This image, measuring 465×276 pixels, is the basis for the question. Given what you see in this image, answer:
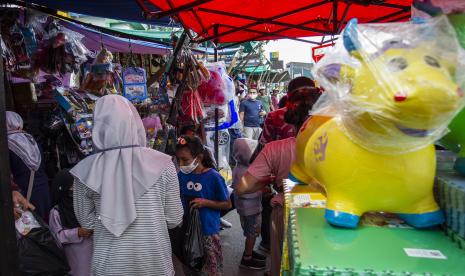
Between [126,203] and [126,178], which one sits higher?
[126,178]

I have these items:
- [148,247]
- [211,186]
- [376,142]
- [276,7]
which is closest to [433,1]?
Answer: [376,142]

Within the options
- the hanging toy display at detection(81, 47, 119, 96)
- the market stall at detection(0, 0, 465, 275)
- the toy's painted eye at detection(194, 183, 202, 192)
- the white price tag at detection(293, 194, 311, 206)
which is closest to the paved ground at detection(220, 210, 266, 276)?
the toy's painted eye at detection(194, 183, 202, 192)

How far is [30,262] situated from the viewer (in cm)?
237

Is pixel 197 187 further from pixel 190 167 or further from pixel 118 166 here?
pixel 118 166

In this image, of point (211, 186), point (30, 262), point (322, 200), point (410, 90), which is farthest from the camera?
point (211, 186)

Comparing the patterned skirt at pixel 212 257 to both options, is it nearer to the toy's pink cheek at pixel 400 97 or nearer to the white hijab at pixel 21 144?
the white hijab at pixel 21 144

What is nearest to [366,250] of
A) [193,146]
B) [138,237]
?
[138,237]

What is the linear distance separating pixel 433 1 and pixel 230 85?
384 centimetres

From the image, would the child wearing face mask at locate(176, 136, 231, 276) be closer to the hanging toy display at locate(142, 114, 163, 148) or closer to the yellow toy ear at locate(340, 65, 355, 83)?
the hanging toy display at locate(142, 114, 163, 148)

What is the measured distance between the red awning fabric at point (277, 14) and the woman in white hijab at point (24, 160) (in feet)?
5.83

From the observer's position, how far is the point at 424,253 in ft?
3.27

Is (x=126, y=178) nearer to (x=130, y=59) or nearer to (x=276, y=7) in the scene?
(x=276, y=7)

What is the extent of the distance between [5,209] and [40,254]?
0.86m

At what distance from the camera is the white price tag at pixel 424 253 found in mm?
975
